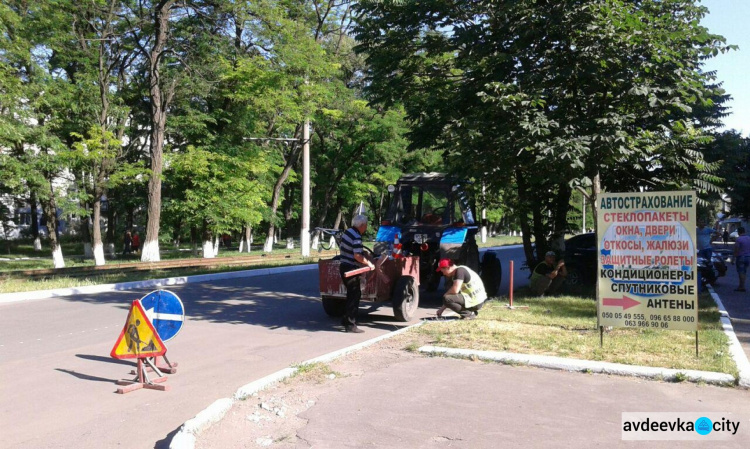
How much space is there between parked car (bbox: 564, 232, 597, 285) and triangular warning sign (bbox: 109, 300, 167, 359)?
12730 mm

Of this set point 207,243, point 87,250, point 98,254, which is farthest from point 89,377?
point 87,250

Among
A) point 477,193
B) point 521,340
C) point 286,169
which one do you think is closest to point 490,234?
point 286,169

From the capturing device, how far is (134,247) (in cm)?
3988

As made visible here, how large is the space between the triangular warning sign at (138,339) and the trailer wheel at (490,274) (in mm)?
9666

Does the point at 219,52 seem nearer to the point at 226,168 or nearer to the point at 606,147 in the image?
the point at 226,168

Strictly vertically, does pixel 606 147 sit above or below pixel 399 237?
above

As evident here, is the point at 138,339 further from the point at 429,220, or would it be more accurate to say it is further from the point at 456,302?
the point at 429,220

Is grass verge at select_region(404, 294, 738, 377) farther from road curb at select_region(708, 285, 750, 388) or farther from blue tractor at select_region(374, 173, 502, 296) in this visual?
blue tractor at select_region(374, 173, 502, 296)

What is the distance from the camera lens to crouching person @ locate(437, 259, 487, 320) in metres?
10.5

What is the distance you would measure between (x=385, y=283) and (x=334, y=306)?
1366 mm

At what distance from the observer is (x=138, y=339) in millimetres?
6852

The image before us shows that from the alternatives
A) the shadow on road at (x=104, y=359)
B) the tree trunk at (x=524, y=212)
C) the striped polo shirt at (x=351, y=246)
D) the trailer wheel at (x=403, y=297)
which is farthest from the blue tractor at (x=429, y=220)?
the shadow on road at (x=104, y=359)

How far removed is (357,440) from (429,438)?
62 cm

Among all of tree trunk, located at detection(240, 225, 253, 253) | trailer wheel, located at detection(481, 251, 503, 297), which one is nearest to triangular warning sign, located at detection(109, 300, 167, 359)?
trailer wheel, located at detection(481, 251, 503, 297)
